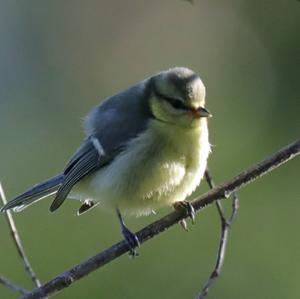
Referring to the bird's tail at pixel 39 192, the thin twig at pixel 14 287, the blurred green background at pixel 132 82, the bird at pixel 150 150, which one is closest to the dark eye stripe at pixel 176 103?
the bird at pixel 150 150

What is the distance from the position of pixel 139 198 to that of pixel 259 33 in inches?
118

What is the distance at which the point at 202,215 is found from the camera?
13.1ft

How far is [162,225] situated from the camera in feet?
8.23

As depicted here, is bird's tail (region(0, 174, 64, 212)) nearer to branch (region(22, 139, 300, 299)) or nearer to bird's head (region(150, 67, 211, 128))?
bird's head (region(150, 67, 211, 128))

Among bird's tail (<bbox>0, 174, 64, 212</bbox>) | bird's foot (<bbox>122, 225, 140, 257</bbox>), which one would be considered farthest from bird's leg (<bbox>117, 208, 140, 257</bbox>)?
bird's tail (<bbox>0, 174, 64, 212</bbox>)

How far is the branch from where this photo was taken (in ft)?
7.84

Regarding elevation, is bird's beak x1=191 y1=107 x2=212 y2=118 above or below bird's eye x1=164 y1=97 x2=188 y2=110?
below

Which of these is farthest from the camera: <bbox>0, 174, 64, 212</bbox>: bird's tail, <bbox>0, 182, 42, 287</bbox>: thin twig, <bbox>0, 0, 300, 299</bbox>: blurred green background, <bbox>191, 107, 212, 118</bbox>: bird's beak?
<bbox>0, 0, 300, 299</bbox>: blurred green background

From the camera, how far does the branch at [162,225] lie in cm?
239

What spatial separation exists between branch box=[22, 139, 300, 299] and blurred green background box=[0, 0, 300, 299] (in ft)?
4.00

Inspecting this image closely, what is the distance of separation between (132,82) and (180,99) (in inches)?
114

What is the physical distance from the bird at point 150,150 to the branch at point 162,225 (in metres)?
0.11

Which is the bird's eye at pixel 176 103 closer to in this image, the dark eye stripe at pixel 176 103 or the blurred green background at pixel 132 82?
the dark eye stripe at pixel 176 103

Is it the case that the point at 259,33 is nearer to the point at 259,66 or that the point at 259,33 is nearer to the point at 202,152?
the point at 259,66
